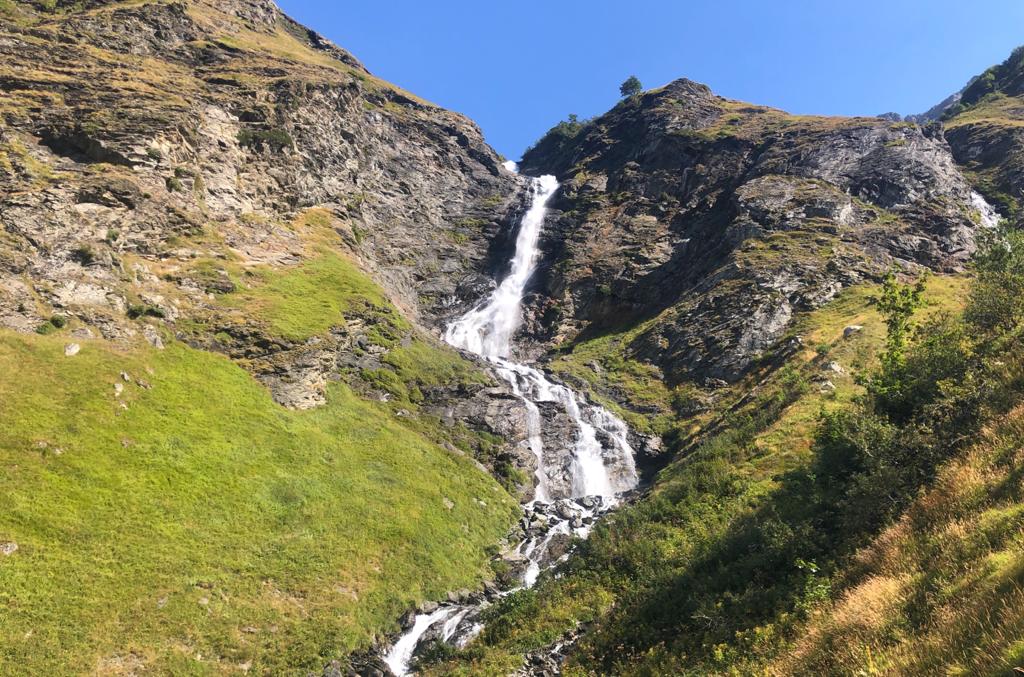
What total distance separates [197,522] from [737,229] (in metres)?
62.7

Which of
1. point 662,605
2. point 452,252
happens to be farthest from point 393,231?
point 662,605

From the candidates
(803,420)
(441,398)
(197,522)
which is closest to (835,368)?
(803,420)

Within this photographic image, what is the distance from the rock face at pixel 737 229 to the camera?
54.2 meters

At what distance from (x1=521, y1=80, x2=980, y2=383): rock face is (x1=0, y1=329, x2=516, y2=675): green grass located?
32.7 metres

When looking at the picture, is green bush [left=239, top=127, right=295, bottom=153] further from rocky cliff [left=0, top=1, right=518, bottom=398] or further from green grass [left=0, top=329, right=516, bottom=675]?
green grass [left=0, top=329, right=516, bottom=675]

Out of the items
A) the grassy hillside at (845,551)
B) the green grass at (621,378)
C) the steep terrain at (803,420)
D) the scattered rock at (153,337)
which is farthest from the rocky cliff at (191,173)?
the grassy hillside at (845,551)

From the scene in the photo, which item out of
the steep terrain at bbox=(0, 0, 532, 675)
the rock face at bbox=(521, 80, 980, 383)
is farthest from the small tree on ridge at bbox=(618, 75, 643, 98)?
the steep terrain at bbox=(0, 0, 532, 675)

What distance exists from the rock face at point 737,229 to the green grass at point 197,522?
107 feet

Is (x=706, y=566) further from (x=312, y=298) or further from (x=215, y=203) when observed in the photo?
(x=215, y=203)

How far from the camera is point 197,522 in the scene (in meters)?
22.5

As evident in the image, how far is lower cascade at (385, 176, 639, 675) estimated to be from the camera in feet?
73.4

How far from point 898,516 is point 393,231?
73314 millimetres

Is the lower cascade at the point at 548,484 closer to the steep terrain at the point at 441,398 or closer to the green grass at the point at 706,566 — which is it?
the steep terrain at the point at 441,398

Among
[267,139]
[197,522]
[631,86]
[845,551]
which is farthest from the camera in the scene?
[631,86]
